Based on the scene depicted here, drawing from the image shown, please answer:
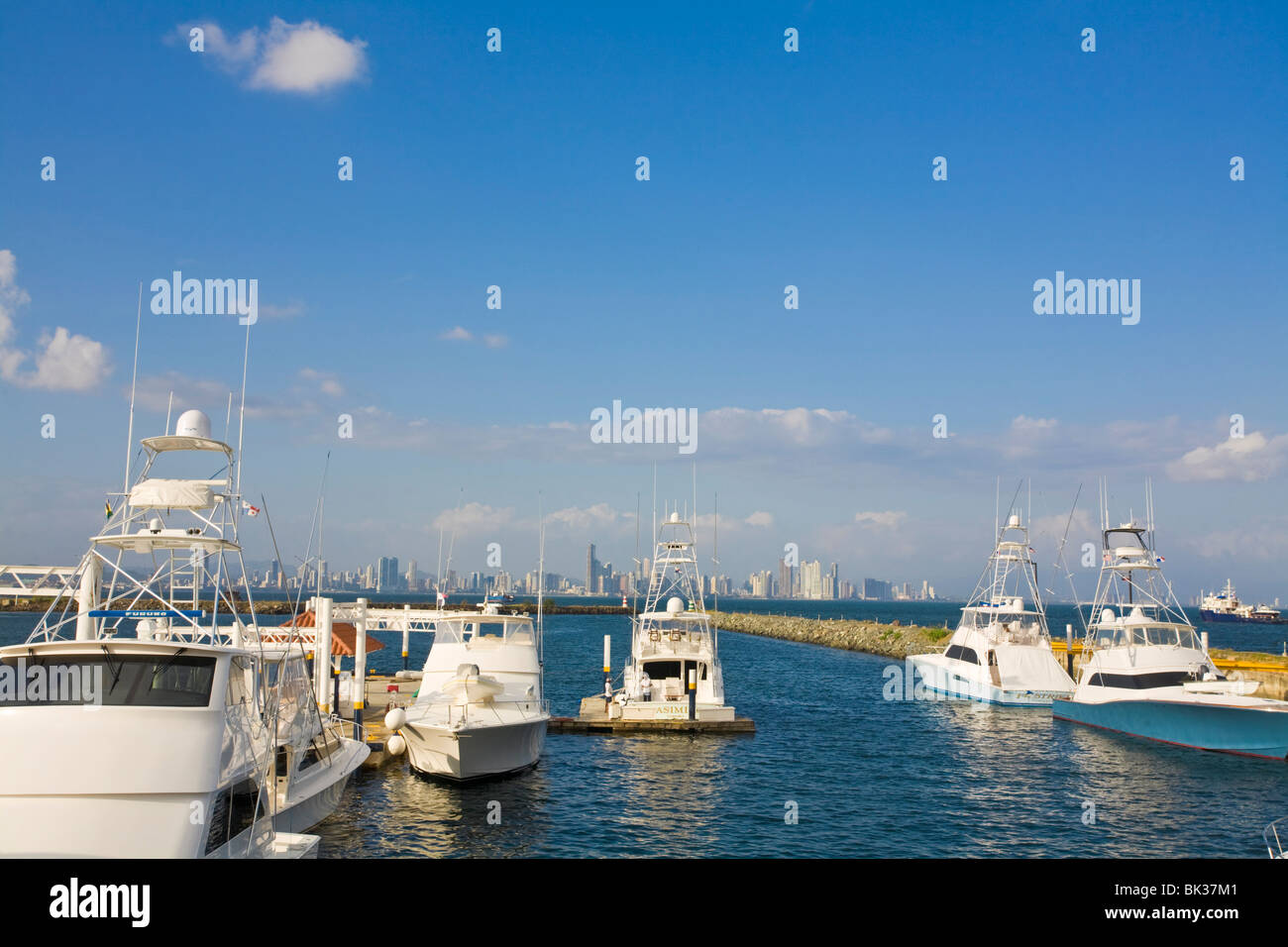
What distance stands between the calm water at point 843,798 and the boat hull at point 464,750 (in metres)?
0.46

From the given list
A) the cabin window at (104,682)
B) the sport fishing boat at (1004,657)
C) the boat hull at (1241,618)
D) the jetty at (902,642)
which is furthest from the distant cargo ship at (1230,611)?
the cabin window at (104,682)

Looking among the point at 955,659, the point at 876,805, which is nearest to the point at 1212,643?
the point at 955,659

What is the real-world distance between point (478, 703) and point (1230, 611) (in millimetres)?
209590

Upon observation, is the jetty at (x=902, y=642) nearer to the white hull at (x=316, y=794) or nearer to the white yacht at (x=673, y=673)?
the white yacht at (x=673, y=673)

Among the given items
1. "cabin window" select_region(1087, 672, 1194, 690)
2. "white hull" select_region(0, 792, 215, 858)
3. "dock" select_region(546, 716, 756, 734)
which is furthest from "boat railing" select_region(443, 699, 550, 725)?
"cabin window" select_region(1087, 672, 1194, 690)

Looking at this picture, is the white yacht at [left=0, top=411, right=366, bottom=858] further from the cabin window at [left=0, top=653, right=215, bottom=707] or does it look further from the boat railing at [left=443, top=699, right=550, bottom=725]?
the boat railing at [left=443, top=699, right=550, bottom=725]

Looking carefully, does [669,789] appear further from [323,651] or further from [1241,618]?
[1241,618]

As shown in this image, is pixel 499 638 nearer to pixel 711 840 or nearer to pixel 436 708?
pixel 436 708

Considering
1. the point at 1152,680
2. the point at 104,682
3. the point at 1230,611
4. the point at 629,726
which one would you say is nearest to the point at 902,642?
the point at 1152,680

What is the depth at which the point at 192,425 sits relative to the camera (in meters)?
16.5
